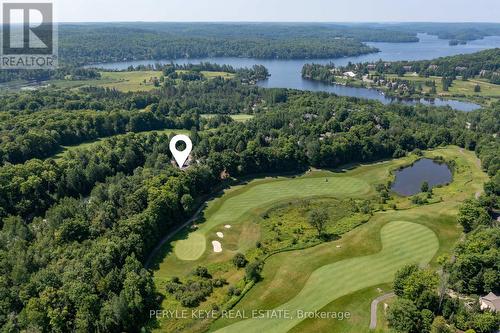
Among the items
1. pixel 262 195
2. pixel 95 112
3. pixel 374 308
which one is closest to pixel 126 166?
pixel 262 195

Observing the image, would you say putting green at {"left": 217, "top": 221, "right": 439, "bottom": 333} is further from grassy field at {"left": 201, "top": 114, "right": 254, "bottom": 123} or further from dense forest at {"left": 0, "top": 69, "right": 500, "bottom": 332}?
grassy field at {"left": 201, "top": 114, "right": 254, "bottom": 123}

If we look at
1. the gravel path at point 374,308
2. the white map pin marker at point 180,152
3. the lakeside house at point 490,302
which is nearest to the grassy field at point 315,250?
the gravel path at point 374,308

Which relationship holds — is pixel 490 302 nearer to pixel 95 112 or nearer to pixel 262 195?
pixel 262 195

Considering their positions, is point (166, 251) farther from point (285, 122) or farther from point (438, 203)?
point (285, 122)

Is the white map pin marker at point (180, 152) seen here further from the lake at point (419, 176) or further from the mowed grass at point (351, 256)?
the lake at point (419, 176)

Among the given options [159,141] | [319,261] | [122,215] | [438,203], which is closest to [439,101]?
[438,203]

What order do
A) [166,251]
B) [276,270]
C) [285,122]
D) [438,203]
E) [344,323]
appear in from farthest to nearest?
[285,122] → [438,203] → [166,251] → [276,270] → [344,323]
